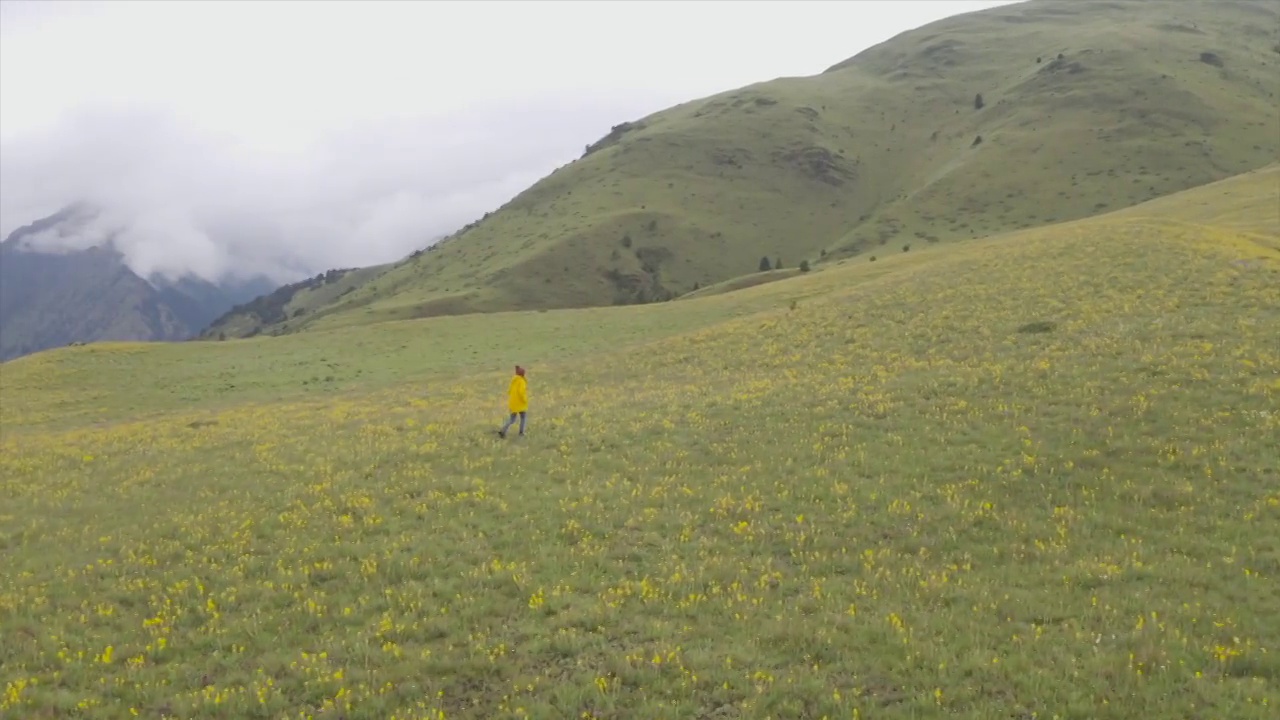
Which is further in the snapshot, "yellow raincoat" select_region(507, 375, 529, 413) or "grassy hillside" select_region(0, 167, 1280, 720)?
"yellow raincoat" select_region(507, 375, 529, 413)

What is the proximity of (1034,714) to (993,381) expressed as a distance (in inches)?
743

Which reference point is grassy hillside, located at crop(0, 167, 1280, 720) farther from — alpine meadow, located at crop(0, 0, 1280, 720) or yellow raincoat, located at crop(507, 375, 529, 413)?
yellow raincoat, located at crop(507, 375, 529, 413)

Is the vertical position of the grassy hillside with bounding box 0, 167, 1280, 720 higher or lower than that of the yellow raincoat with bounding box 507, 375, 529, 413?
lower

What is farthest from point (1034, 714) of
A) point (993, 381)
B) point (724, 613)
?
point (993, 381)

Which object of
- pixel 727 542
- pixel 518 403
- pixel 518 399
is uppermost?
pixel 518 399

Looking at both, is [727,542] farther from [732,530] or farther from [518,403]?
[518,403]

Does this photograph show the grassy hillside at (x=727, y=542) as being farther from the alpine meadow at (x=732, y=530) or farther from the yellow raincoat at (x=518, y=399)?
the yellow raincoat at (x=518, y=399)

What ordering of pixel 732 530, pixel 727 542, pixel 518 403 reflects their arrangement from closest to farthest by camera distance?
pixel 727 542, pixel 732 530, pixel 518 403

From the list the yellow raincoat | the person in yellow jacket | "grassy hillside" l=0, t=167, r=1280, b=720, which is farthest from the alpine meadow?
the yellow raincoat

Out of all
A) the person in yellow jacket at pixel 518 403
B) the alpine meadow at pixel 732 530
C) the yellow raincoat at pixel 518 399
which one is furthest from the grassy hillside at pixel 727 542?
the yellow raincoat at pixel 518 399

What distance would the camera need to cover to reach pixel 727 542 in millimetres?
16516

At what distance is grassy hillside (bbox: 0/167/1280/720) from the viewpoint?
1115cm

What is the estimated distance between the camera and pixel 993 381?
1061 inches

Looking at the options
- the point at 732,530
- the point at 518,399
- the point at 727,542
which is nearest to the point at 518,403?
the point at 518,399
